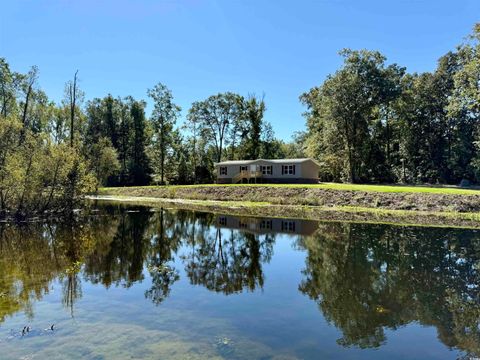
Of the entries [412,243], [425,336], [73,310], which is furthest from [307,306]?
[412,243]

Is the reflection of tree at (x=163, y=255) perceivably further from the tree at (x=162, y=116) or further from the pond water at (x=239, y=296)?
the tree at (x=162, y=116)

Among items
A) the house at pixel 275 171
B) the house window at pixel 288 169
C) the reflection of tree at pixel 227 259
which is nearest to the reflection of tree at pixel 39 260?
the reflection of tree at pixel 227 259

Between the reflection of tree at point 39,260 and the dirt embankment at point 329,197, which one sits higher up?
the dirt embankment at point 329,197

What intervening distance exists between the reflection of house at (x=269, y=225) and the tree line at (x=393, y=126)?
2784 centimetres

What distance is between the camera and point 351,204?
3222cm

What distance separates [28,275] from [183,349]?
709cm

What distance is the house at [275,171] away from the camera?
46.1 meters

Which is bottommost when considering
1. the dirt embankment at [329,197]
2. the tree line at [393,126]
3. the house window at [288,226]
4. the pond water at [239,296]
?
the pond water at [239,296]

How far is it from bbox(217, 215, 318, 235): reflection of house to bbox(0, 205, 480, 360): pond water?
7.60 ft

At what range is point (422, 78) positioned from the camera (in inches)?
2072

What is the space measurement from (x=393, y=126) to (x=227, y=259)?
49.2 metres

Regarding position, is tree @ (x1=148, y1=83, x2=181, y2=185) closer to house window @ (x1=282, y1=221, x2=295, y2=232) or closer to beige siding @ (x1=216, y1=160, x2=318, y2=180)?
beige siding @ (x1=216, y1=160, x2=318, y2=180)

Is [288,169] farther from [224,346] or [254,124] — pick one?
[224,346]

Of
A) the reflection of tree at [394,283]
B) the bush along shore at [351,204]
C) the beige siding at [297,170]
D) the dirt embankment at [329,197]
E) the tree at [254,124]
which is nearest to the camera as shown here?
the reflection of tree at [394,283]
